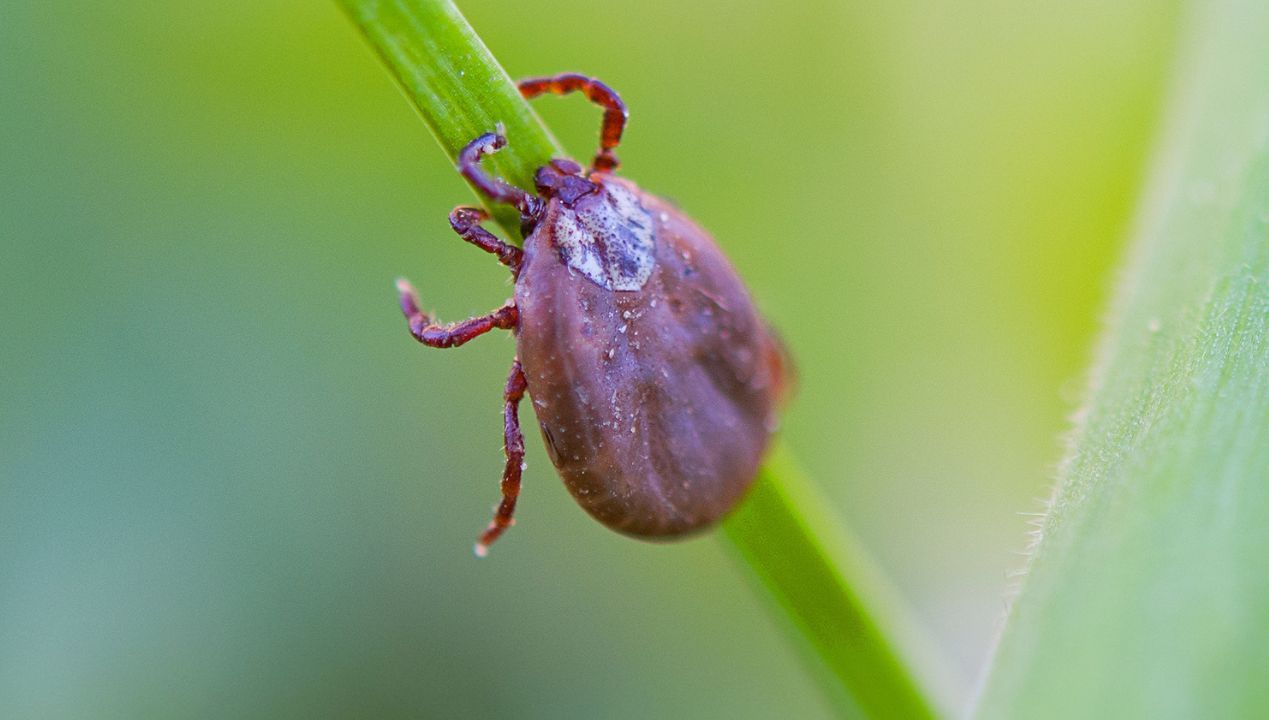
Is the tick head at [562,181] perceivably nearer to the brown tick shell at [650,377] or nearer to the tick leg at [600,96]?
the brown tick shell at [650,377]

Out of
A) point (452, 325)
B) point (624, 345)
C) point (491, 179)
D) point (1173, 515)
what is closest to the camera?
point (1173, 515)

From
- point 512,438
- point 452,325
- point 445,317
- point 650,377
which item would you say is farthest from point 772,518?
point 445,317

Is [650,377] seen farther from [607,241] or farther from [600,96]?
[600,96]

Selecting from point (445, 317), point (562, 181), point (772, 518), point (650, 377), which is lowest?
point (772, 518)

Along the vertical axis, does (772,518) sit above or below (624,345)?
below

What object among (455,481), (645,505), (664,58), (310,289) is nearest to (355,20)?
(645,505)

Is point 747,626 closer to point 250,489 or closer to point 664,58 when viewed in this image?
point 250,489

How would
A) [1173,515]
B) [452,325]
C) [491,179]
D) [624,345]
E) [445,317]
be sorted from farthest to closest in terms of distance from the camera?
1. [445,317]
2. [452,325]
3. [624,345]
4. [491,179]
5. [1173,515]

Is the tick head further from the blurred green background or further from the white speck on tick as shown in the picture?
the blurred green background
